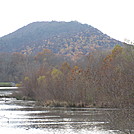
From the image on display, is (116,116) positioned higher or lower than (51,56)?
lower

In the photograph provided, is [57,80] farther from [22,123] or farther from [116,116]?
[116,116]

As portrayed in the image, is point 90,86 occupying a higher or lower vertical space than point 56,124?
higher

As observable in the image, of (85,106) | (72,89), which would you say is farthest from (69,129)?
(72,89)

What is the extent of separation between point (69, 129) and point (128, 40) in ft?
89.7

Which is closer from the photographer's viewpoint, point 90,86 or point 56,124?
point 56,124

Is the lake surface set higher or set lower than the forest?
lower

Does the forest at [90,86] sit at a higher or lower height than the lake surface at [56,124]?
higher

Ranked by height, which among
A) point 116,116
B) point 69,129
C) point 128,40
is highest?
point 128,40

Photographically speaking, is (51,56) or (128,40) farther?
(51,56)

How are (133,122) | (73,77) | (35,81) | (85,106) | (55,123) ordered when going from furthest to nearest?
(35,81)
(73,77)
(85,106)
(55,123)
(133,122)

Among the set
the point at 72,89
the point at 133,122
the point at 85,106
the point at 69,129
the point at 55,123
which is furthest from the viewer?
the point at 72,89

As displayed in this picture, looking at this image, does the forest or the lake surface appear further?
the lake surface

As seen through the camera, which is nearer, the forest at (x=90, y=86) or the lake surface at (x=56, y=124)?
the forest at (x=90, y=86)

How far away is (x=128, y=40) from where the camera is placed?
51.8 m
